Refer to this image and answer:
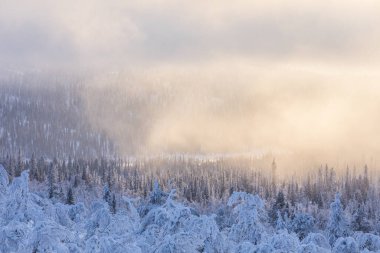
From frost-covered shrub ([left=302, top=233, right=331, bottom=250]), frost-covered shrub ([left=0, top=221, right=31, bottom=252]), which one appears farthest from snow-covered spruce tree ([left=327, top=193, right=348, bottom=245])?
frost-covered shrub ([left=0, top=221, right=31, bottom=252])

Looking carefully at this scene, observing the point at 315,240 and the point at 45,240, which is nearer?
the point at 45,240

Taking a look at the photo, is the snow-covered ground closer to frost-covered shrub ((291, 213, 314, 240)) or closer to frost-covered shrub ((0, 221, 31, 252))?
frost-covered shrub ((0, 221, 31, 252))

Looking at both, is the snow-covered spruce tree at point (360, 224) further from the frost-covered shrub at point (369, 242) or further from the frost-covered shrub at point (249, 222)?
the frost-covered shrub at point (249, 222)

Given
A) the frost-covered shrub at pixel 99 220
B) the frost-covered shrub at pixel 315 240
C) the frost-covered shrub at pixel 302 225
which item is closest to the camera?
the frost-covered shrub at pixel 315 240

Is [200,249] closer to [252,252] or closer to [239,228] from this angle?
[252,252]

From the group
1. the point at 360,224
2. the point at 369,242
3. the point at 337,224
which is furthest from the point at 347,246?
the point at 360,224

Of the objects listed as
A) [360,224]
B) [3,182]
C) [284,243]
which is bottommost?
[360,224]

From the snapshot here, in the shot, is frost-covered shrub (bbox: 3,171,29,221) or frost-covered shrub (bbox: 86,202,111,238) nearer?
frost-covered shrub (bbox: 3,171,29,221)

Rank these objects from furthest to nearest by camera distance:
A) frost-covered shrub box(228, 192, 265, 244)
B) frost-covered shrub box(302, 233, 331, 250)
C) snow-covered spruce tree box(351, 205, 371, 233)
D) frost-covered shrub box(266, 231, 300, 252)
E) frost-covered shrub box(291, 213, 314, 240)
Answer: snow-covered spruce tree box(351, 205, 371, 233) → frost-covered shrub box(291, 213, 314, 240) → frost-covered shrub box(228, 192, 265, 244) → frost-covered shrub box(302, 233, 331, 250) → frost-covered shrub box(266, 231, 300, 252)

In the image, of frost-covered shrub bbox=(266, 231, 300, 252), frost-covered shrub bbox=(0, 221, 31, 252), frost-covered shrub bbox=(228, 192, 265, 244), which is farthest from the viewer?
frost-covered shrub bbox=(228, 192, 265, 244)

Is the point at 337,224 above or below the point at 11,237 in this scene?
below

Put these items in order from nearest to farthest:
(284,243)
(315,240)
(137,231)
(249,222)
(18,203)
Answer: (284,243), (18,203), (137,231), (315,240), (249,222)

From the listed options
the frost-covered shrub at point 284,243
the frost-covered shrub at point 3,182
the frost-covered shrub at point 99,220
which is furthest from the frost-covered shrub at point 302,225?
the frost-covered shrub at point 284,243

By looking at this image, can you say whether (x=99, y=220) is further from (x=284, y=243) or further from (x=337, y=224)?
(x=337, y=224)
